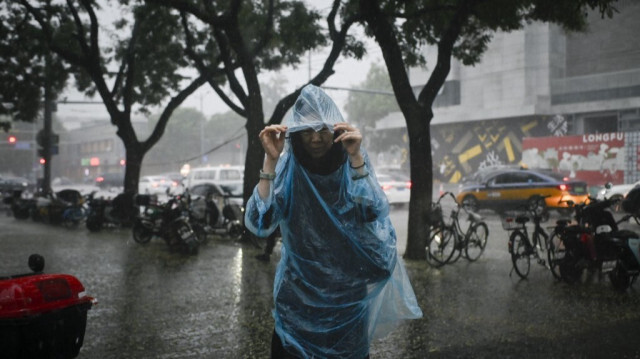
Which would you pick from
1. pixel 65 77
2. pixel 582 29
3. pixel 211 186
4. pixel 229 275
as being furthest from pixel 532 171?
pixel 65 77

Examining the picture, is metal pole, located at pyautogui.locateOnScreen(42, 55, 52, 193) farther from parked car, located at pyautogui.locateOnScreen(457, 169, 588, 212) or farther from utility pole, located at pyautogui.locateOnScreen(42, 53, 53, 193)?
parked car, located at pyautogui.locateOnScreen(457, 169, 588, 212)

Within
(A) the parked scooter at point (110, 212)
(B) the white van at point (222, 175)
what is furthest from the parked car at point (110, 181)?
(A) the parked scooter at point (110, 212)

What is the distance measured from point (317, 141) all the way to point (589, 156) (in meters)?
23.9

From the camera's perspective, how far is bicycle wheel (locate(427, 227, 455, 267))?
9742 mm

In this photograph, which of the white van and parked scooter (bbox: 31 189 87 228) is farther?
the white van

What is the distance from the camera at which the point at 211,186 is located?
18.8 metres

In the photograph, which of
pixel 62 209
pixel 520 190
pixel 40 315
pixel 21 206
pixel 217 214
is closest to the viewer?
pixel 40 315

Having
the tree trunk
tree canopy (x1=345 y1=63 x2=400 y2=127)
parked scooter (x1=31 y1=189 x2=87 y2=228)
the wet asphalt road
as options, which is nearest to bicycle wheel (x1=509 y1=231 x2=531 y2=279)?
the wet asphalt road

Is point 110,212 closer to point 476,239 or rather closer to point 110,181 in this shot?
point 476,239

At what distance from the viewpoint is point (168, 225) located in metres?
12.1

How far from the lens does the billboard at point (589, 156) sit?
23.0 metres

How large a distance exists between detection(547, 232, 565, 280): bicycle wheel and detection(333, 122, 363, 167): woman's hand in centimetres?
642

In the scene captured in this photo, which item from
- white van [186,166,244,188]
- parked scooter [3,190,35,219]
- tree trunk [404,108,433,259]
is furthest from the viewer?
white van [186,166,244,188]

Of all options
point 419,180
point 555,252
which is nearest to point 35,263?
point 555,252
